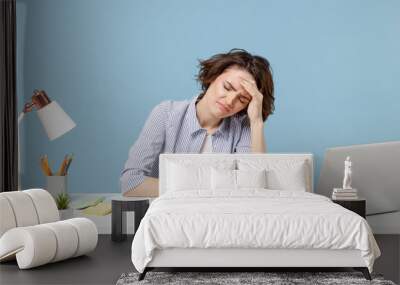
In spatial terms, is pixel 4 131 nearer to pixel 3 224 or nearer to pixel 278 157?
pixel 3 224

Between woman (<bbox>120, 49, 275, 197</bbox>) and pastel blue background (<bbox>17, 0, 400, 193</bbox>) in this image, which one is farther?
pastel blue background (<bbox>17, 0, 400, 193</bbox>)

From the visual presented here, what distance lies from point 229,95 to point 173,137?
0.68m

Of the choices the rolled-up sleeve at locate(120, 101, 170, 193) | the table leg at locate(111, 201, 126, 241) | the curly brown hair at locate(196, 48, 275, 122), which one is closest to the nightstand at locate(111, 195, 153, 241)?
the table leg at locate(111, 201, 126, 241)

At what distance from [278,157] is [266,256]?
1.88 meters

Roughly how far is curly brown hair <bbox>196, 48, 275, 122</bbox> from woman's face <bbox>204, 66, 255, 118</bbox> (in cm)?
10

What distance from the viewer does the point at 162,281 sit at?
15.0 ft

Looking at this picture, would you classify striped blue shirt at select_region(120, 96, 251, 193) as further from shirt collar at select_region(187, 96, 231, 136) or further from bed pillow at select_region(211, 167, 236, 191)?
bed pillow at select_region(211, 167, 236, 191)

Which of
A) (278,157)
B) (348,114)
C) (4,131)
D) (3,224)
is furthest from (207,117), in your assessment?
(3,224)

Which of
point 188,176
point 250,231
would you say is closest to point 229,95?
point 188,176

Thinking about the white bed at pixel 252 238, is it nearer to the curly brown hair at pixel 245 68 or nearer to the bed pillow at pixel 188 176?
the bed pillow at pixel 188 176

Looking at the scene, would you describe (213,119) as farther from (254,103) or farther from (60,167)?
(60,167)

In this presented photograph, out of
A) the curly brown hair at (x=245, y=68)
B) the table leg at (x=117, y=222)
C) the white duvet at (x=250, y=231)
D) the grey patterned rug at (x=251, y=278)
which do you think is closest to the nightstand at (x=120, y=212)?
the table leg at (x=117, y=222)

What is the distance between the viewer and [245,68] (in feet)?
22.7

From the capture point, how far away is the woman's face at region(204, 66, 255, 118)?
6.80 m
